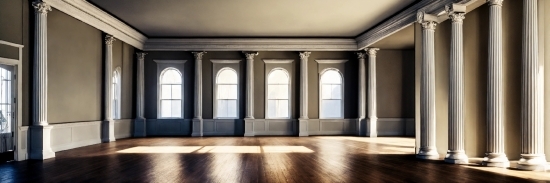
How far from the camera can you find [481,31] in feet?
29.5

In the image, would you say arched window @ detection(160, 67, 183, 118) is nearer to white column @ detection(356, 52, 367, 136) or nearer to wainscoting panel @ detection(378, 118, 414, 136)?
white column @ detection(356, 52, 367, 136)

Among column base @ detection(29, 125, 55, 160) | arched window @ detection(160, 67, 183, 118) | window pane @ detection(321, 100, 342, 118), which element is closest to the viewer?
column base @ detection(29, 125, 55, 160)

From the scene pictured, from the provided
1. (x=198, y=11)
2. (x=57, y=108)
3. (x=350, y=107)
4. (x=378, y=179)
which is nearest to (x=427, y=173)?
(x=378, y=179)

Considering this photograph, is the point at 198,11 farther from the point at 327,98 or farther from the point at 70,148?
the point at 327,98

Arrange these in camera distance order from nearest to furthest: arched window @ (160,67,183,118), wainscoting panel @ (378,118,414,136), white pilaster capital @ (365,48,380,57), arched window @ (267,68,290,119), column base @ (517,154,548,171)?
column base @ (517,154,548,171)
white pilaster capital @ (365,48,380,57)
arched window @ (160,67,183,118)
wainscoting panel @ (378,118,414,136)
arched window @ (267,68,290,119)

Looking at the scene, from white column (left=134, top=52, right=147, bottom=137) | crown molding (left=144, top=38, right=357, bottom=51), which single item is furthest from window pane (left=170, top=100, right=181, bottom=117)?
crown molding (left=144, top=38, right=357, bottom=51)

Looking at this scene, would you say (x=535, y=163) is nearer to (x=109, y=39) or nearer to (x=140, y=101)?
(x=109, y=39)

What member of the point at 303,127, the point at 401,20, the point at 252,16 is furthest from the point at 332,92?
the point at 252,16

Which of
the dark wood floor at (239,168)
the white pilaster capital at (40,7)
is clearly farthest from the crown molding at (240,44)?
the white pilaster capital at (40,7)

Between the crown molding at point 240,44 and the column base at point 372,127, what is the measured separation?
8.94ft

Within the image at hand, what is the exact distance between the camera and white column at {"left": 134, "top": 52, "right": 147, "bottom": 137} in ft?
53.6

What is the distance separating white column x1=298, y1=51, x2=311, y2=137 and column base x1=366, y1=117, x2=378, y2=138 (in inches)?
89.4

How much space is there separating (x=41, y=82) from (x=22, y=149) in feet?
4.63

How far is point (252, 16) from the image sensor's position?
12.6 m
